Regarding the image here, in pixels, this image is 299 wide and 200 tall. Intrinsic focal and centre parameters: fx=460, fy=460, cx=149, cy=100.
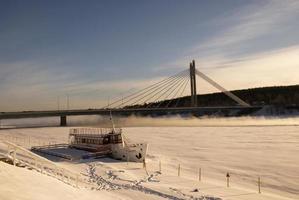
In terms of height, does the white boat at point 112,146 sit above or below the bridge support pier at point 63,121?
below

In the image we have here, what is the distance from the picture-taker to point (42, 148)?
45469 millimetres

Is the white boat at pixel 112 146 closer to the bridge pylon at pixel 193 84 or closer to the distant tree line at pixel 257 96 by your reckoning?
the bridge pylon at pixel 193 84

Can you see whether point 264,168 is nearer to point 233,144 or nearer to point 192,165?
point 192,165

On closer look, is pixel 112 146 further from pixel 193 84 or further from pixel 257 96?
pixel 257 96

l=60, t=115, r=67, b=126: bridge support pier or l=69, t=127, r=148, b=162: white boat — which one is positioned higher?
l=60, t=115, r=67, b=126: bridge support pier

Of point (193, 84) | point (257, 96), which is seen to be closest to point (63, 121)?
point (193, 84)

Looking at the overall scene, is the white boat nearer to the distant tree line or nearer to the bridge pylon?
the bridge pylon

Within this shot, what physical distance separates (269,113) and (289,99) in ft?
205

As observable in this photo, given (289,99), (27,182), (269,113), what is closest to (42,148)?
(27,182)

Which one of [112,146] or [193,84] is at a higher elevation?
[193,84]

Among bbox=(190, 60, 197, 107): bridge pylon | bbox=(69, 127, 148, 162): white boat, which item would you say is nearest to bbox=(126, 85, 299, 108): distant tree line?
bbox=(190, 60, 197, 107): bridge pylon

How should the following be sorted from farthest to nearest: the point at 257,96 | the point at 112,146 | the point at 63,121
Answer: the point at 257,96
the point at 63,121
the point at 112,146

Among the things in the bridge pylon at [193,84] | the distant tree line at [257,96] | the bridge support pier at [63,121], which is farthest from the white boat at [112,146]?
the distant tree line at [257,96]

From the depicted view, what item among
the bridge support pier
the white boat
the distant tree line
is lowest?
the white boat
